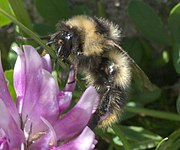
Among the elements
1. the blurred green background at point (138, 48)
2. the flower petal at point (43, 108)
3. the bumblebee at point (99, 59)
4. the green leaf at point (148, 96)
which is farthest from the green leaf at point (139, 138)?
the flower petal at point (43, 108)

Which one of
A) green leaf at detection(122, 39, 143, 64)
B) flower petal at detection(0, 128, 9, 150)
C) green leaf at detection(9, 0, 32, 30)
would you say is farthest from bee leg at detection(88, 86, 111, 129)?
green leaf at detection(122, 39, 143, 64)

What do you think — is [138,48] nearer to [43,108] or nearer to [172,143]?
[172,143]

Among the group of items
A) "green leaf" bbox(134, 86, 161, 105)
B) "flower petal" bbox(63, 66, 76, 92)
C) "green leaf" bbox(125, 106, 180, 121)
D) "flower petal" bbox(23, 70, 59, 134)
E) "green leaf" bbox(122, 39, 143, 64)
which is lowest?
"green leaf" bbox(125, 106, 180, 121)

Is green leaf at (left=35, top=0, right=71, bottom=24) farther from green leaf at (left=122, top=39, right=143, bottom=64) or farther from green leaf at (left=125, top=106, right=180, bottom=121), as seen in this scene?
green leaf at (left=125, top=106, right=180, bottom=121)

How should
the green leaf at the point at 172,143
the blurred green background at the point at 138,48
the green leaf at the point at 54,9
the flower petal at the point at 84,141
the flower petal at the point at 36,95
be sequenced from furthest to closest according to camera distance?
the green leaf at the point at 54,9 < the blurred green background at the point at 138,48 < the green leaf at the point at 172,143 < the flower petal at the point at 36,95 < the flower petal at the point at 84,141

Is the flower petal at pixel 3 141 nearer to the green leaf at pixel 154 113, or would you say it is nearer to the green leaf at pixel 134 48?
the green leaf at pixel 154 113

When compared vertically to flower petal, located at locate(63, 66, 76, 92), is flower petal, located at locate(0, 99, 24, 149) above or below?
below

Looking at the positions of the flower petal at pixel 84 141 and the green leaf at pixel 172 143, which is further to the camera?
the green leaf at pixel 172 143
